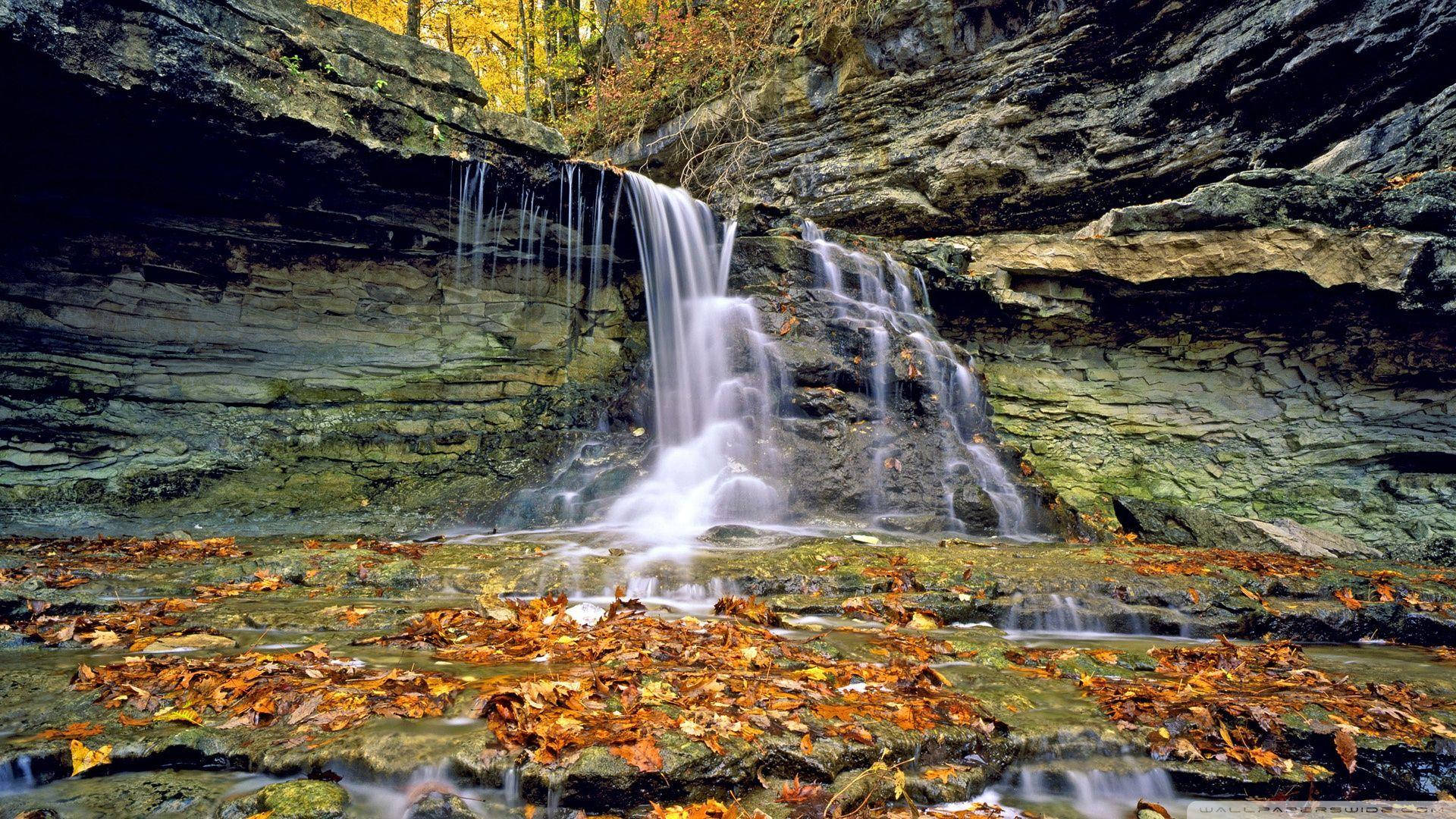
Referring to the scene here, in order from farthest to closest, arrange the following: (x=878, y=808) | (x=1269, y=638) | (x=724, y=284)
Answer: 1. (x=724, y=284)
2. (x=1269, y=638)
3. (x=878, y=808)

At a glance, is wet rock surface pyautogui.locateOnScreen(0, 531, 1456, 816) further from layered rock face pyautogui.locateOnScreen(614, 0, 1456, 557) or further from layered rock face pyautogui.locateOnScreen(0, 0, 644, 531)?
layered rock face pyautogui.locateOnScreen(614, 0, 1456, 557)

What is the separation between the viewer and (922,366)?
9.41 m

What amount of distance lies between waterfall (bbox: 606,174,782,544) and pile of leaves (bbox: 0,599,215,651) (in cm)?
375

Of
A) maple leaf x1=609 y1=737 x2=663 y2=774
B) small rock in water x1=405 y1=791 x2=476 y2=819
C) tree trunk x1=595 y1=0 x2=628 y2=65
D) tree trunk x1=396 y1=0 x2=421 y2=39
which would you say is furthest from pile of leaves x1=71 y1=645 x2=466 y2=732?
tree trunk x1=595 y1=0 x2=628 y2=65

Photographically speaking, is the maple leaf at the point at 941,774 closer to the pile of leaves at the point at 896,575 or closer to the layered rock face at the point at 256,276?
the pile of leaves at the point at 896,575

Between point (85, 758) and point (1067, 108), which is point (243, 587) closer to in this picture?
point (85, 758)

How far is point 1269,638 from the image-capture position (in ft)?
15.6

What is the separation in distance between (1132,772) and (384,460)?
9.03m

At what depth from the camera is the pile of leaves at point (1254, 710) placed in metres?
2.82

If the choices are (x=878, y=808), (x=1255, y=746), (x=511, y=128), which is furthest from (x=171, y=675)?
(x=511, y=128)

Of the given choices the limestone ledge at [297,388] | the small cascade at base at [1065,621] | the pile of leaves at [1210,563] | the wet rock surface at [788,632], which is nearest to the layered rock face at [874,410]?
the wet rock surface at [788,632]

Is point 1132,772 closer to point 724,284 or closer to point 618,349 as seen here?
point 724,284

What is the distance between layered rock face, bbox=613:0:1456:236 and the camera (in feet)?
28.4

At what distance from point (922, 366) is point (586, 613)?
21.0 feet
